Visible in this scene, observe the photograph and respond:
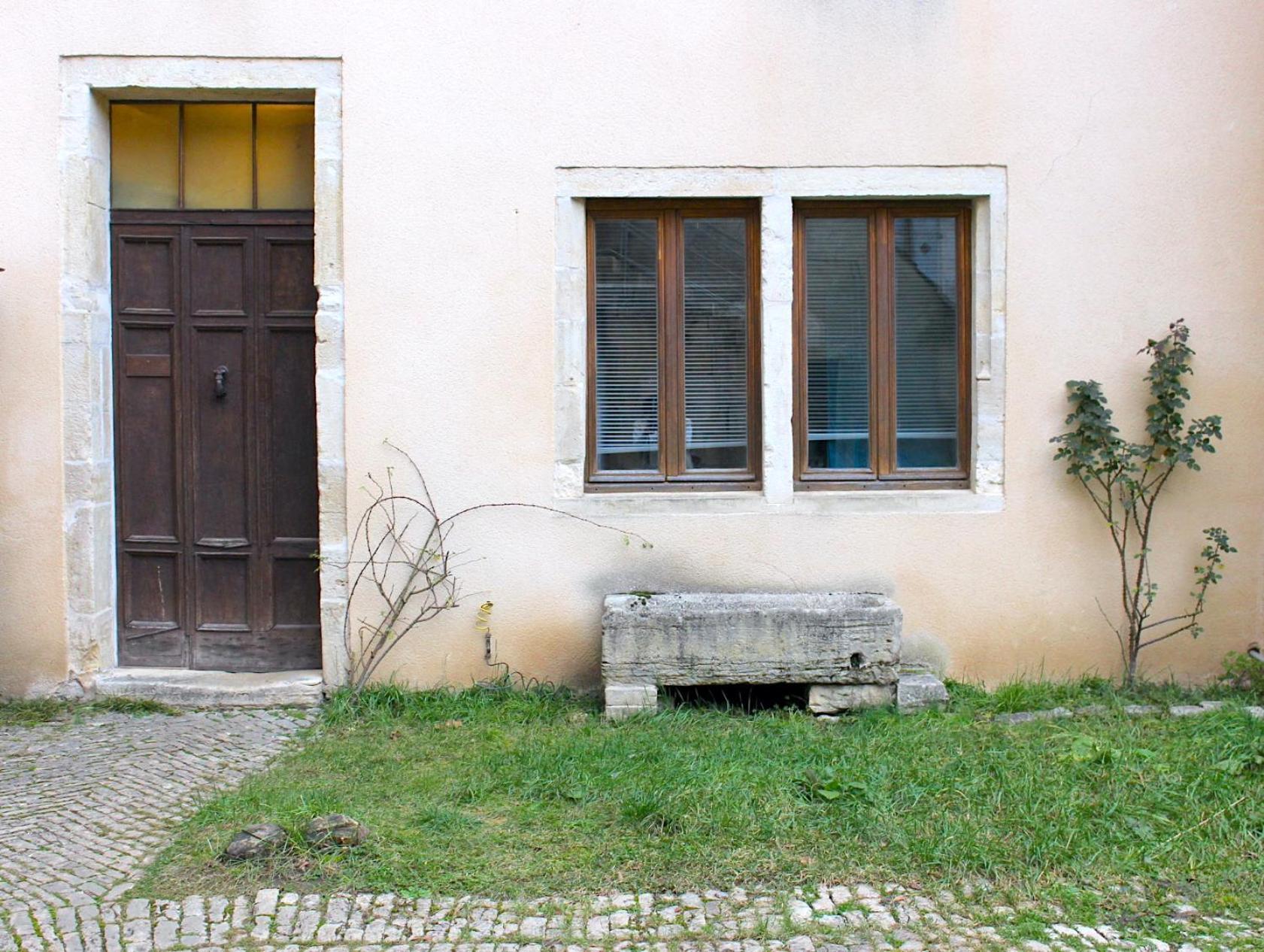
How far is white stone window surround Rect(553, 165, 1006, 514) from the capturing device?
17.2 ft

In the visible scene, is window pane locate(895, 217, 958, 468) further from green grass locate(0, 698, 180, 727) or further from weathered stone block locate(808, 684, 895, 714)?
green grass locate(0, 698, 180, 727)

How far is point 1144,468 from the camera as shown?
17.4ft

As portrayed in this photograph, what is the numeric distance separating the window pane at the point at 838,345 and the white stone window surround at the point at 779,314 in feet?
0.57

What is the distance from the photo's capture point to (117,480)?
5535mm

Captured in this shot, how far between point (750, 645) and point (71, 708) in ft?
9.91

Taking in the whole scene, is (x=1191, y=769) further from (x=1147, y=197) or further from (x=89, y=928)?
(x=89, y=928)

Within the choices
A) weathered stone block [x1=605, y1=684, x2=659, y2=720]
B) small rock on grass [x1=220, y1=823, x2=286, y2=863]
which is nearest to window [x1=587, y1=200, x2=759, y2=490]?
weathered stone block [x1=605, y1=684, x2=659, y2=720]

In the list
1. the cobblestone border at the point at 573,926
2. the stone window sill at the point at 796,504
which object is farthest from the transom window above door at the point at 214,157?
the cobblestone border at the point at 573,926

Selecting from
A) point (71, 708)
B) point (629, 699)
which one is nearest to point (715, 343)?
point (629, 699)

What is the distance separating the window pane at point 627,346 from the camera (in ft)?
17.9

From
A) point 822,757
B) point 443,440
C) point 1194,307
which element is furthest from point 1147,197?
point 443,440

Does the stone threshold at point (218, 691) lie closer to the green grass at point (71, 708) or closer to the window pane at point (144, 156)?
the green grass at point (71, 708)

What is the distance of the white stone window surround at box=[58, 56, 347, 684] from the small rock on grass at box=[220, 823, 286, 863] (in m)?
1.80

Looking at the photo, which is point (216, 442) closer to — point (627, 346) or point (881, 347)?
point (627, 346)
